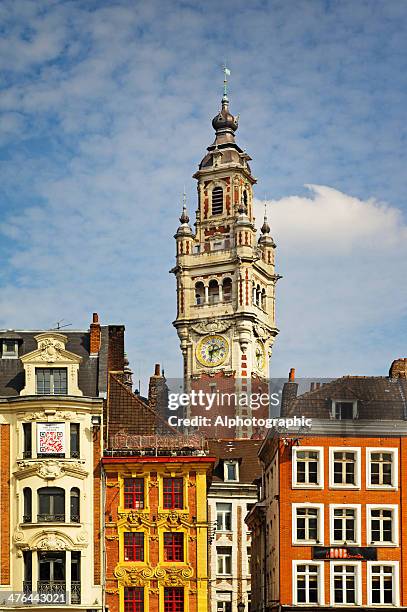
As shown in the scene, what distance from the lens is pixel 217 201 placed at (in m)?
154

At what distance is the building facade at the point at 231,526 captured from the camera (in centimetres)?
9575

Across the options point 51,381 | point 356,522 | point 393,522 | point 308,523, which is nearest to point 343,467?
point 356,522

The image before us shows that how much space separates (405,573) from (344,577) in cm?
306

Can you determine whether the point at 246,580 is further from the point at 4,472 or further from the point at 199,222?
the point at 199,222

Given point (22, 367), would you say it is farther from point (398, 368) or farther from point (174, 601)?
point (398, 368)

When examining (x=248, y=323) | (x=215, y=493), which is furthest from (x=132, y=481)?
(x=248, y=323)

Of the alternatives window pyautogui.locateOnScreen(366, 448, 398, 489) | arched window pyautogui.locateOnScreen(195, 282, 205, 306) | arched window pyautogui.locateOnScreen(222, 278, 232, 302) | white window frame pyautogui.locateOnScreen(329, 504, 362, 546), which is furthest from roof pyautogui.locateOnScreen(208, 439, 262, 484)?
arched window pyautogui.locateOnScreen(195, 282, 205, 306)

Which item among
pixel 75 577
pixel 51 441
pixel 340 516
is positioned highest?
pixel 51 441

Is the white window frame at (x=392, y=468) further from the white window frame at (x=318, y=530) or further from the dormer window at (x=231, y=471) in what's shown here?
the dormer window at (x=231, y=471)

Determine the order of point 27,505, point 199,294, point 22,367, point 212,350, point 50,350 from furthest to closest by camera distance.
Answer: point 199,294 → point 212,350 → point 22,367 → point 50,350 → point 27,505

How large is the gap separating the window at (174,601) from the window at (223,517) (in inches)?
1063

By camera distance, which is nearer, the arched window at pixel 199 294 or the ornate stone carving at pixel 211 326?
the ornate stone carving at pixel 211 326

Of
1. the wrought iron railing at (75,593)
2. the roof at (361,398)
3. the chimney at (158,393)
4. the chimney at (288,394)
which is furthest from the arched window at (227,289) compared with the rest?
the wrought iron railing at (75,593)

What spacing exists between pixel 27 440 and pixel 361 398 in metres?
19.2
